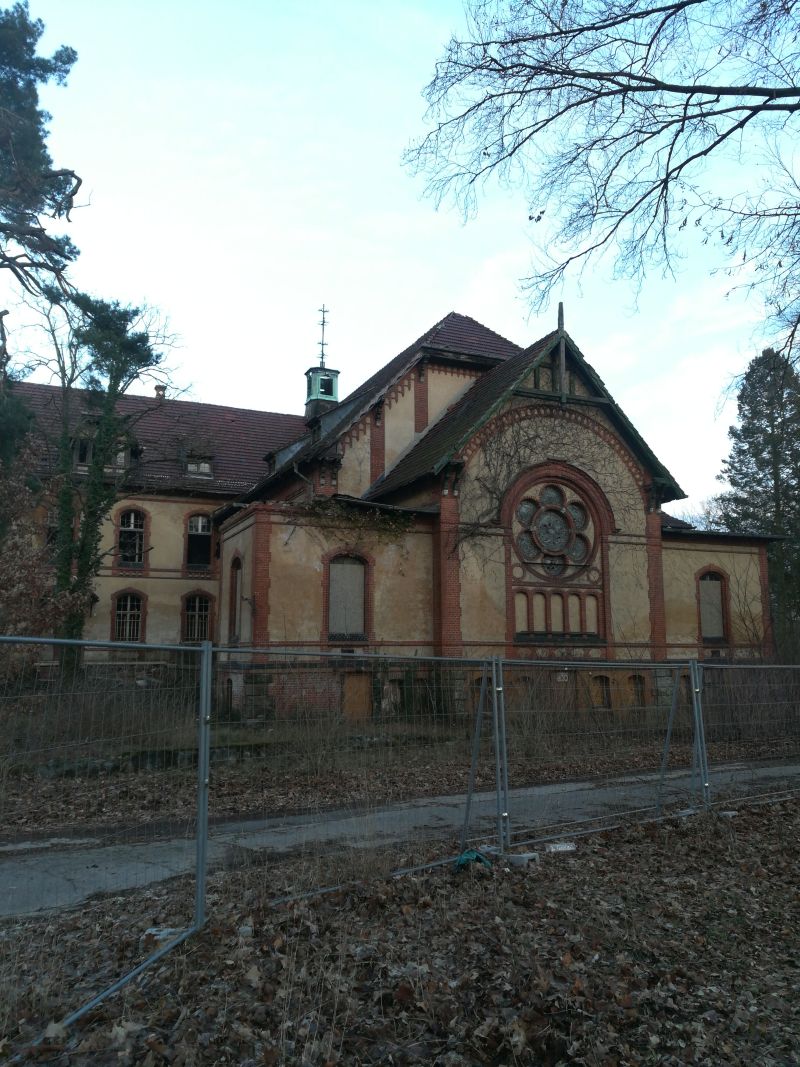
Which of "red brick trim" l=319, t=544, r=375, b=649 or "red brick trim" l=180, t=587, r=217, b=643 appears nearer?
"red brick trim" l=319, t=544, r=375, b=649

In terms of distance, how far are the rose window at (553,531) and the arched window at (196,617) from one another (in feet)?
48.6

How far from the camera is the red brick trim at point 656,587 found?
78.1 ft

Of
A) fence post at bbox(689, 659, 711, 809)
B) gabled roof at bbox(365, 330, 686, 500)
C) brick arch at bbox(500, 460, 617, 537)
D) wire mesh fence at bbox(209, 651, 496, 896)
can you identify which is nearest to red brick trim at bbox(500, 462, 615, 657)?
brick arch at bbox(500, 460, 617, 537)

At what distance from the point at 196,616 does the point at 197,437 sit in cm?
734

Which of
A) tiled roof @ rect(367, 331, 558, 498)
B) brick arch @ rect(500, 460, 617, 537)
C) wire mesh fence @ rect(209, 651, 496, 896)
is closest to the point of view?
wire mesh fence @ rect(209, 651, 496, 896)

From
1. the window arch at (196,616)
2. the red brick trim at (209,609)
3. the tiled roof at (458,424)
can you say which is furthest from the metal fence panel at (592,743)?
the window arch at (196,616)

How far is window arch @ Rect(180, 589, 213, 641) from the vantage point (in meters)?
32.3

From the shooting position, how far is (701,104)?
8070 millimetres

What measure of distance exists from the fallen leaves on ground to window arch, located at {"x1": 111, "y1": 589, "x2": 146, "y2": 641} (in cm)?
2632

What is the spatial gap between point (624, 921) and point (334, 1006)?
2.52 metres

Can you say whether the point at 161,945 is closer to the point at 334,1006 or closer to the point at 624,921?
the point at 334,1006

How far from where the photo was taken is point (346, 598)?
20.8 metres

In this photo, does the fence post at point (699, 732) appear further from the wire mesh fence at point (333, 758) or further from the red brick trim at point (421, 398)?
the red brick trim at point (421, 398)

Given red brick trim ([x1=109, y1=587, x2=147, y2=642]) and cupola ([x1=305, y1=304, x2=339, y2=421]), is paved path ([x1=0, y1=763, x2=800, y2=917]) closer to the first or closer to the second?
red brick trim ([x1=109, y1=587, x2=147, y2=642])
